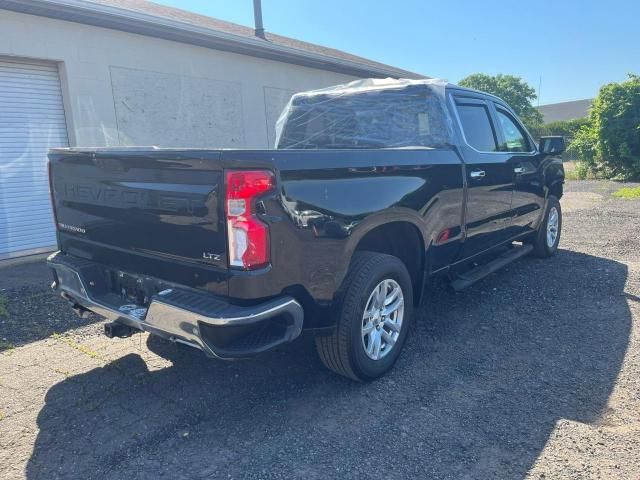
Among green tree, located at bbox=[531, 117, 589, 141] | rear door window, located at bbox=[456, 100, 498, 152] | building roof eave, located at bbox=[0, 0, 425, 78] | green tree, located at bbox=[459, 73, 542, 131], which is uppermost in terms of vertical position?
green tree, located at bbox=[459, 73, 542, 131]

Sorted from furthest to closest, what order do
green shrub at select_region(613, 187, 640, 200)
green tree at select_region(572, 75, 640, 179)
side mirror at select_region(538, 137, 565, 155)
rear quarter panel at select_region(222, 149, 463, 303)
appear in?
green tree at select_region(572, 75, 640, 179)
green shrub at select_region(613, 187, 640, 200)
side mirror at select_region(538, 137, 565, 155)
rear quarter panel at select_region(222, 149, 463, 303)

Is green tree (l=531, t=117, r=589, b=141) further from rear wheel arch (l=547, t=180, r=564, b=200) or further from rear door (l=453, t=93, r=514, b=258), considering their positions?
rear door (l=453, t=93, r=514, b=258)

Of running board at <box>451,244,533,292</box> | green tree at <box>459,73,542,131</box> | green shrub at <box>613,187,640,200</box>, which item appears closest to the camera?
running board at <box>451,244,533,292</box>

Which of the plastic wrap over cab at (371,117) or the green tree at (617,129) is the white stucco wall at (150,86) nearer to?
the plastic wrap over cab at (371,117)

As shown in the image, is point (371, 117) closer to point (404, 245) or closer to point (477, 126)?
point (477, 126)

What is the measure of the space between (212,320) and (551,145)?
4.91 metres

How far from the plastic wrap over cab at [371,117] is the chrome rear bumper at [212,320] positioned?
2.31 metres

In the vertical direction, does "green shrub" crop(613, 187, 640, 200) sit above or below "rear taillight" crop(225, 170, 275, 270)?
below

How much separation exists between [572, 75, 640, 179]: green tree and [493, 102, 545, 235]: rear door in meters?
12.7

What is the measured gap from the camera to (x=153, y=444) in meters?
2.73

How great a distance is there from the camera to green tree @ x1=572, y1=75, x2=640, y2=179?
52.4 ft

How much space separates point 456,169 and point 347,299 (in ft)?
5.33

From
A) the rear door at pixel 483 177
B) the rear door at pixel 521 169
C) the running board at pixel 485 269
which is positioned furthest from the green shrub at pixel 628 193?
the rear door at pixel 483 177

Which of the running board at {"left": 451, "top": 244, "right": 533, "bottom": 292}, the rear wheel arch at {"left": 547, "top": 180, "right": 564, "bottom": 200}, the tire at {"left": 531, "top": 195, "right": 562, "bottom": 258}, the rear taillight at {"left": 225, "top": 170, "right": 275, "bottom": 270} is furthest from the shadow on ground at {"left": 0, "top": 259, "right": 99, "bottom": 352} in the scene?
the rear wheel arch at {"left": 547, "top": 180, "right": 564, "bottom": 200}
